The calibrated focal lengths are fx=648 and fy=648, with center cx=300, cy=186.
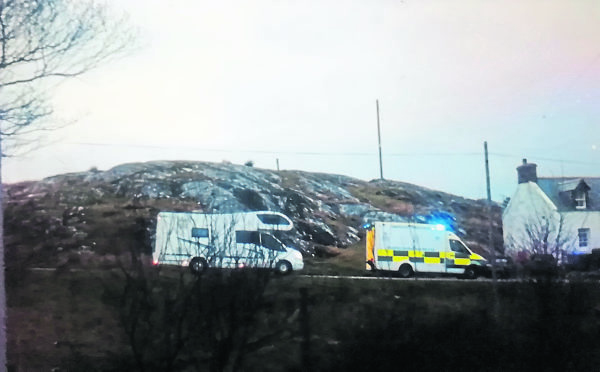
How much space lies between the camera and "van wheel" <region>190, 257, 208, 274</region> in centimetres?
320

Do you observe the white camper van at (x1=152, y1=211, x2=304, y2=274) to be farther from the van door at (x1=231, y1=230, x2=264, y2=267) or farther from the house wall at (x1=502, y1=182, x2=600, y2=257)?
the house wall at (x1=502, y1=182, x2=600, y2=257)

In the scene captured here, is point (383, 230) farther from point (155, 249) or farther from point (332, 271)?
point (155, 249)

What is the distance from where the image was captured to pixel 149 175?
3342 millimetres

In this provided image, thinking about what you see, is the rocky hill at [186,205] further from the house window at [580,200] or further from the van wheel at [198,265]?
the house window at [580,200]

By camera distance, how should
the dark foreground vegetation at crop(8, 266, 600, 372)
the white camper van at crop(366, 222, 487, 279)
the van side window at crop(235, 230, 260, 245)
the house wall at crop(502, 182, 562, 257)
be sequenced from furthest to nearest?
the house wall at crop(502, 182, 562, 257) → the white camper van at crop(366, 222, 487, 279) → the van side window at crop(235, 230, 260, 245) → the dark foreground vegetation at crop(8, 266, 600, 372)

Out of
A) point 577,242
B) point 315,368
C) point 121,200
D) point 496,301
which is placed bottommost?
point 315,368

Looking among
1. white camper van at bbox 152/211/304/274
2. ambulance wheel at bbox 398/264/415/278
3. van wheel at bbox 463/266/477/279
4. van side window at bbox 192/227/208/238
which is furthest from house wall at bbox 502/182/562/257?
van side window at bbox 192/227/208/238

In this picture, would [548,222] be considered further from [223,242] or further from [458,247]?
[223,242]

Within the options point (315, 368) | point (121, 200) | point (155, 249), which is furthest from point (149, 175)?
point (315, 368)

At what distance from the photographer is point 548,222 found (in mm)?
3545

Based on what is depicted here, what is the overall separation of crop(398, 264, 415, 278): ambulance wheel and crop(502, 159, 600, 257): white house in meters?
0.56

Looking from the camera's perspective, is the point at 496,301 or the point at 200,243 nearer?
the point at 200,243

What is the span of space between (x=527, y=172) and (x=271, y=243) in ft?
4.92

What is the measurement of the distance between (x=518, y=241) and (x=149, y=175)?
2010mm
